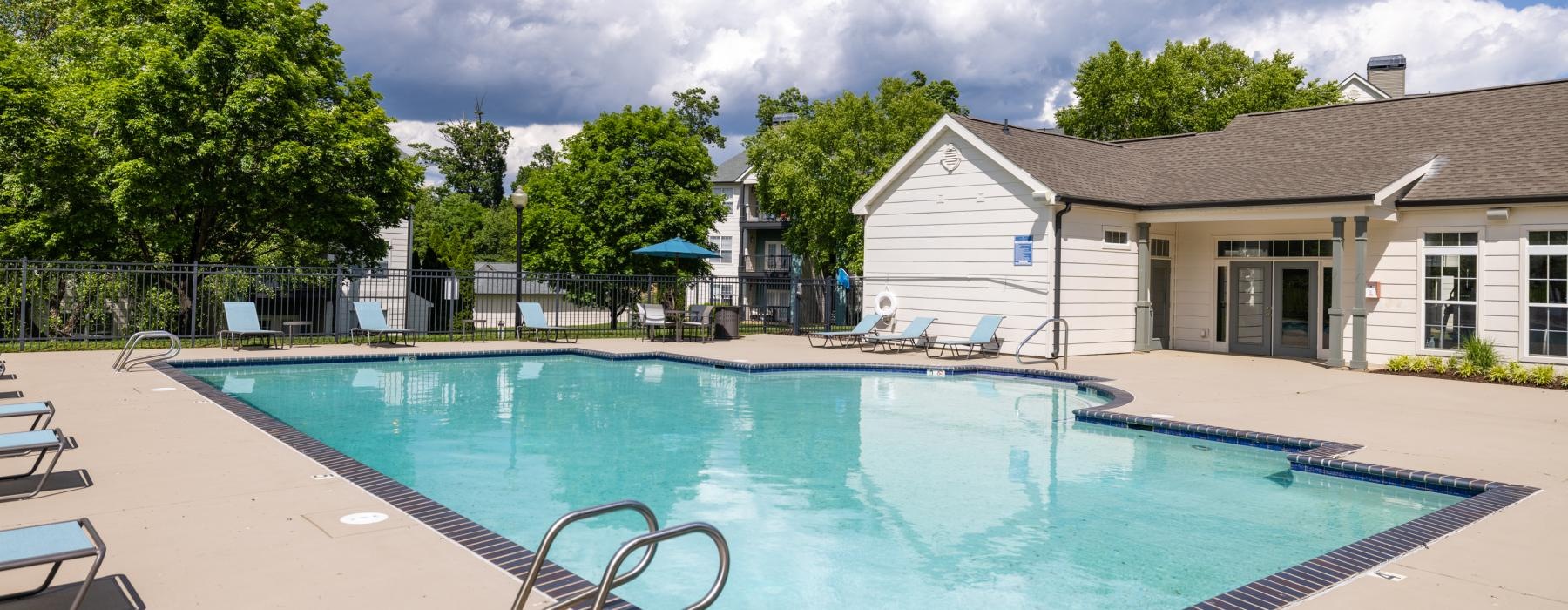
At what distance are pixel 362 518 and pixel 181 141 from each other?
16.4m

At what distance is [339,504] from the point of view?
5203mm

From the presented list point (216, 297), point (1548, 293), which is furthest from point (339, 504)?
point (216, 297)

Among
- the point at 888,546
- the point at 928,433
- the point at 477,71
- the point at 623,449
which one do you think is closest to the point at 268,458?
the point at 623,449

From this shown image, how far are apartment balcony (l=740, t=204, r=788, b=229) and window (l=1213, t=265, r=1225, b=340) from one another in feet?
80.7

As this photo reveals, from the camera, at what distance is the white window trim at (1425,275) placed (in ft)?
45.4

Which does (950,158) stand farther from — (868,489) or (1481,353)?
(868,489)

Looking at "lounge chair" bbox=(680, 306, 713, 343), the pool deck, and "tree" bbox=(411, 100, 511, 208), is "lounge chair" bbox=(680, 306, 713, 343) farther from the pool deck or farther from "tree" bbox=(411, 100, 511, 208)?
"tree" bbox=(411, 100, 511, 208)

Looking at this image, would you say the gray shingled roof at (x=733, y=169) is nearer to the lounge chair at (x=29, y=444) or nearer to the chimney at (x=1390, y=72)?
the chimney at (x=1390, y=72)

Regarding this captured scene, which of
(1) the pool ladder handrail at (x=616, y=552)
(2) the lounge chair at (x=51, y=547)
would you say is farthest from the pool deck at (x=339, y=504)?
(1) the pool ladder handrail at (x=616, y=552)

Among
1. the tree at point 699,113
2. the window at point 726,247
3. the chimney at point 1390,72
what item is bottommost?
the window at point 726,247

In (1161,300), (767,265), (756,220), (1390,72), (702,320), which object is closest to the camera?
(1161,300)

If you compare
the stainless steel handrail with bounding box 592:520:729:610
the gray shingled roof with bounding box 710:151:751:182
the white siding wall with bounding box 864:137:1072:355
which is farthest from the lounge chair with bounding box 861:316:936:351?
the gray shingled roof with bounding box 710:151:751:182

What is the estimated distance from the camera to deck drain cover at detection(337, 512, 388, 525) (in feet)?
15.8

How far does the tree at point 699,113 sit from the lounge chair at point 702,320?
40650 millimetres
